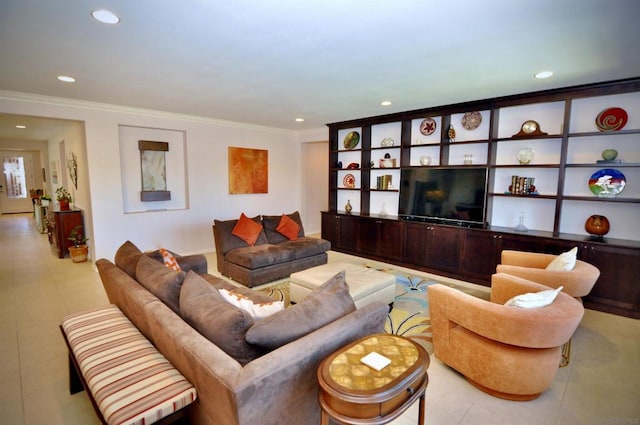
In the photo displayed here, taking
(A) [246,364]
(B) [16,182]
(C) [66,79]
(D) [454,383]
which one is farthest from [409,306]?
(B) [16,182]

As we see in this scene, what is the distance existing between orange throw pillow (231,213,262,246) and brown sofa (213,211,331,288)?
5 centimetres

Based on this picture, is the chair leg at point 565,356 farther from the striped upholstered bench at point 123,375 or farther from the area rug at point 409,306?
the striped upholstered bench at point 123,375

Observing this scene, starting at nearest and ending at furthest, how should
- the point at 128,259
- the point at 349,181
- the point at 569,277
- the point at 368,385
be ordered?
the point at 368,385
the point at 128,259
the point at 569,277
the point at 349,181

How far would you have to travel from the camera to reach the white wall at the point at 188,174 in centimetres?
458

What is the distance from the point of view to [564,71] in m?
3.10

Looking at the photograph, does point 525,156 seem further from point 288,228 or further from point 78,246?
point 78,246

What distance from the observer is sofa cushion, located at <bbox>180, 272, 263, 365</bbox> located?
1.45 meters

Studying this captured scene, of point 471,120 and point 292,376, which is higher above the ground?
point 471,120

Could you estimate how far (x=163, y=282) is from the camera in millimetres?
1956

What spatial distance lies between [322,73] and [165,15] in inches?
60.9

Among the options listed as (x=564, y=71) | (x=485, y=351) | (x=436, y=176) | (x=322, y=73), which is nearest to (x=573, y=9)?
(x=564, y=71)

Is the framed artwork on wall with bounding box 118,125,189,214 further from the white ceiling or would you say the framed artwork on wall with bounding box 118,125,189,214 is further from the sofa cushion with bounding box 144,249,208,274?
the sofa cushion with bounding box 144,249,208,274

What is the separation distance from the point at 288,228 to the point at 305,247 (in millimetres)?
590

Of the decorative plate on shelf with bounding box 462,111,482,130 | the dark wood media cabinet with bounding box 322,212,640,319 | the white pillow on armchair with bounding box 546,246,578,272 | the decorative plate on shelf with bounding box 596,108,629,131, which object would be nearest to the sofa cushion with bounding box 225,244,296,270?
the dark wood media cabinet with bounding box 322,212,640,319
